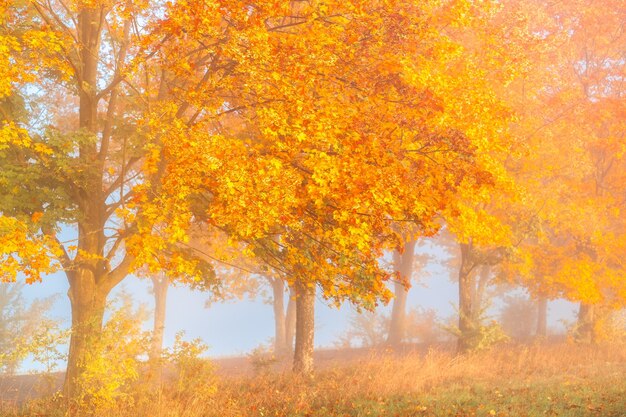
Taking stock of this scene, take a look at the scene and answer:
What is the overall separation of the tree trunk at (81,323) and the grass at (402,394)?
67cm

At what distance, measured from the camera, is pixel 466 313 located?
2111cm

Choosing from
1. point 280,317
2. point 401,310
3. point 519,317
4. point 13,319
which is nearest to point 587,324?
point 401,310

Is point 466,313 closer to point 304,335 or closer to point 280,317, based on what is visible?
point 304,335

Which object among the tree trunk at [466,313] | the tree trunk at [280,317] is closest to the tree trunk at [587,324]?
the tree trunk at [466,313]

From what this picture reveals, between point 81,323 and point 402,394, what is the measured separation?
23.6 feet

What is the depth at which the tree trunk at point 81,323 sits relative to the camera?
37.1ft

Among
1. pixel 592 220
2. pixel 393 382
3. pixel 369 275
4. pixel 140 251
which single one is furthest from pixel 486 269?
pixel 140 251

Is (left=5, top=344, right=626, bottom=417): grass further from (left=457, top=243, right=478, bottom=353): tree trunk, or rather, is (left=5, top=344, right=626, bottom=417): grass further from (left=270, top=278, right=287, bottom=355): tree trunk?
(left=270, top=278, right=287, bottom=355): tree trunk

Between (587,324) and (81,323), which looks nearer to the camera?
(81,323)

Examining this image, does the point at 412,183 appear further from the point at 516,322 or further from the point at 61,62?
the point at 516,322

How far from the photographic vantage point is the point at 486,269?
35156 mm

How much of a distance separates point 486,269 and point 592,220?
15082 mm

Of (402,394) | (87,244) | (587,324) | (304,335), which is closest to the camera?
(402,394)

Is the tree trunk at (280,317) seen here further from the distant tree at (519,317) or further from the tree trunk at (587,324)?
the distant tree at (519,317)
